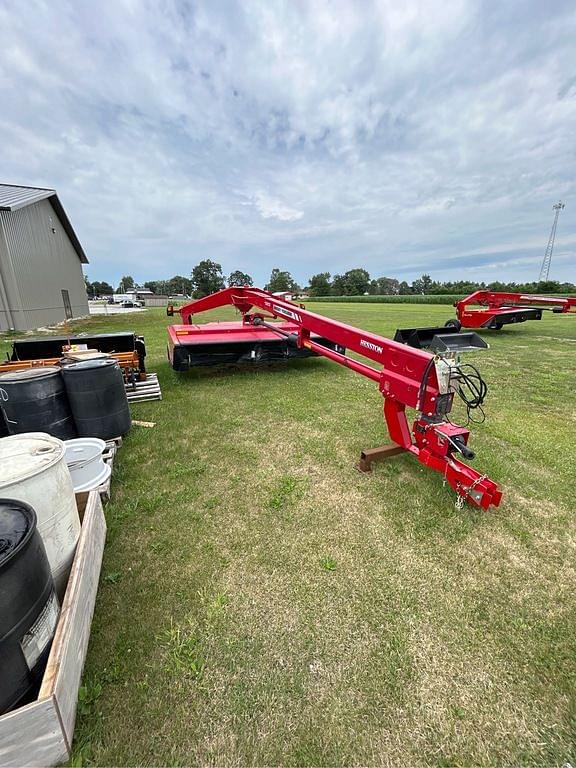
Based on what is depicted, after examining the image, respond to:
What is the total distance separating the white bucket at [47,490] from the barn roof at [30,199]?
16.0 meters

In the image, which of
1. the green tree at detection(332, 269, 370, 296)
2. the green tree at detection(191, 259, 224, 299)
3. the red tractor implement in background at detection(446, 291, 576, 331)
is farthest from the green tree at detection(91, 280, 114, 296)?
the red tractor implement in background at detection(446, 291, 576, 331)

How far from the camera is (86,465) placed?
2844mm

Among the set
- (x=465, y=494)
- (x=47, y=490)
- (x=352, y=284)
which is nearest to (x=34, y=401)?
(x=47, y=490)

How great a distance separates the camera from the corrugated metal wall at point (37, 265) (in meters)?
14.0

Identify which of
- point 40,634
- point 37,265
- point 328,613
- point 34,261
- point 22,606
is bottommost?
point 328,613

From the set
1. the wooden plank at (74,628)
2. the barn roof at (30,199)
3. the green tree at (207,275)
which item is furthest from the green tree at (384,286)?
the wooden plank at (74,628)

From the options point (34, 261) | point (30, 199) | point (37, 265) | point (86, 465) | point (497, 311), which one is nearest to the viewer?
point (86, 465)

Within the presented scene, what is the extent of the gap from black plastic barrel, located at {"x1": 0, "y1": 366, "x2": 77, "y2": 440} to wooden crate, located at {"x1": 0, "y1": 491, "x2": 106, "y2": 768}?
6.35 feet

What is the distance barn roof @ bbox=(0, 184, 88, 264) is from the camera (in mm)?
13909

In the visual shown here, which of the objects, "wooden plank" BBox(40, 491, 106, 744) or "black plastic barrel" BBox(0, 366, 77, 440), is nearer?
"wooden plank" BBox(40, 491, 106, 744)

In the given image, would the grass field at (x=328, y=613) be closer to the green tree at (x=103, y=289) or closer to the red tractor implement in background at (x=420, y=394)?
the red tractor implement in background at (x=420, y=394)

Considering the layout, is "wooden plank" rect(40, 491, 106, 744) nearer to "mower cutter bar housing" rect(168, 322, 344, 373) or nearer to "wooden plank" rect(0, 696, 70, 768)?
"wooden plank" rect(0, 696, 70, 768)

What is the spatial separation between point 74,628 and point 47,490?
0.64 metres

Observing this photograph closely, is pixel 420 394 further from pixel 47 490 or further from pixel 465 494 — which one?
pixel 47 490
